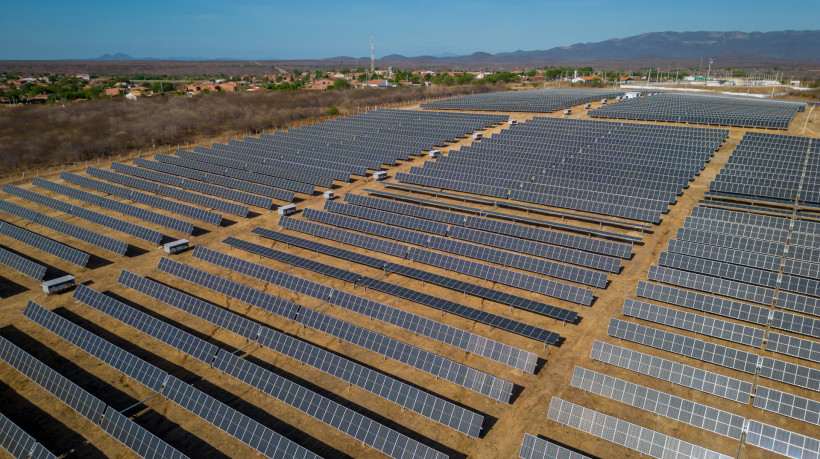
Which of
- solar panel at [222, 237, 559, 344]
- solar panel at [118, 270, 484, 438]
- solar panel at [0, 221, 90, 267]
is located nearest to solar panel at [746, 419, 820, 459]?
solar panel at [222, 237, 559, 344]

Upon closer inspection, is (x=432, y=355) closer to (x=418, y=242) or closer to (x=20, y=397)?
(x=418, y=242)

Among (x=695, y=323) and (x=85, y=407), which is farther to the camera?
(x=695, y=323)

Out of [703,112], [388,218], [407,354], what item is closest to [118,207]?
[388,218]

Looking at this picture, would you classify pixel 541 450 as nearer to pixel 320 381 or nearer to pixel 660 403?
pixel 660 403

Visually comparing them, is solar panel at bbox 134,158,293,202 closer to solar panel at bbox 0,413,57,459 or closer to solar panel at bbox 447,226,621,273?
solar panel at bbox 447,226,621,273

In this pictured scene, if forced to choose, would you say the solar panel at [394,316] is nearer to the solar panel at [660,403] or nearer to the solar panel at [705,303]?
the solar panel at [660,403]

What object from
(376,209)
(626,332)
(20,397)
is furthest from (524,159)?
(20,397)
